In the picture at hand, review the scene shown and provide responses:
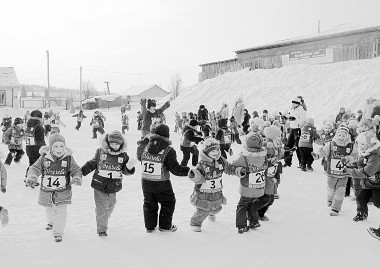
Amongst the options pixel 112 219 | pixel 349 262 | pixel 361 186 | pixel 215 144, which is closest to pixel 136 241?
pixel 112 219

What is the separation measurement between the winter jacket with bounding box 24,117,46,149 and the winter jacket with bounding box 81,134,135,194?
14.1ft

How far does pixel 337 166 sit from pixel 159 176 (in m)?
3.33

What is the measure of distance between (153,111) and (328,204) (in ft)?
20.1

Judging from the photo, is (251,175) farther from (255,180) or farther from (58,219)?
(58,219)

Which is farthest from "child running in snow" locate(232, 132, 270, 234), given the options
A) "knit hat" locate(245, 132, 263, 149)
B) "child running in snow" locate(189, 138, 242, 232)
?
"child running in snow" locate(189, 138, 242, 232)

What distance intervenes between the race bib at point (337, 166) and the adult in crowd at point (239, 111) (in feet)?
42.8

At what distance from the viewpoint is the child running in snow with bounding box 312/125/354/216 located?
6.96 meters

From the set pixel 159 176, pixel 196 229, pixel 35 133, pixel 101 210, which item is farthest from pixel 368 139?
pixel 35 133

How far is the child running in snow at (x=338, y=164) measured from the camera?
6.96m

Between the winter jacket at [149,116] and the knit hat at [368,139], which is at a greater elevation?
the winter jacket at [149,116]

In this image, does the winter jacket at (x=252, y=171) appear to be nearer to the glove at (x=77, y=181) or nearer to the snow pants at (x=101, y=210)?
the snow pants at (x=101, y=210)

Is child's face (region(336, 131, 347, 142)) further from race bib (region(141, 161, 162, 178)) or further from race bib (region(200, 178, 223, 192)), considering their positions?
race bib (region(141, 161, 162, 178))

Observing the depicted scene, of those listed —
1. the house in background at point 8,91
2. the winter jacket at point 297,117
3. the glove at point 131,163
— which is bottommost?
the glove at point 131,163

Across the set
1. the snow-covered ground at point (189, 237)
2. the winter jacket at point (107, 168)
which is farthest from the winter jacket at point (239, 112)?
the winter jacket at point (107, 168)
